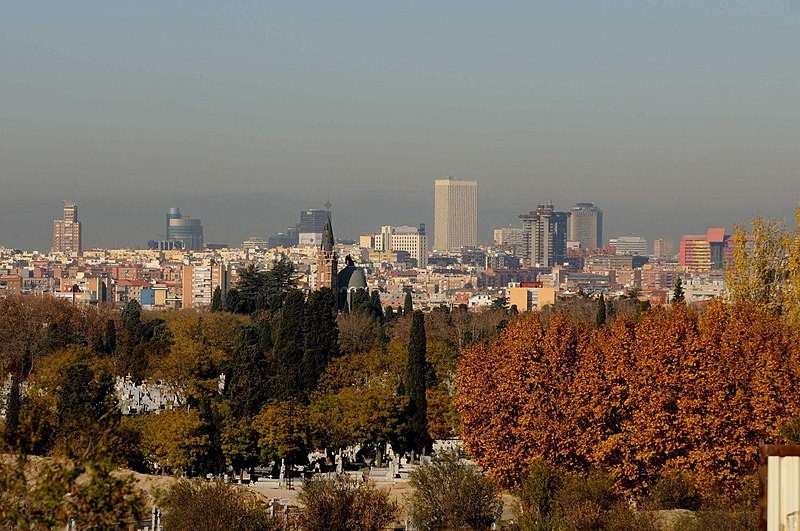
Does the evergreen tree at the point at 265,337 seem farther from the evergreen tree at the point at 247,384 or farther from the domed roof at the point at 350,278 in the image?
the domed roof at the point at 350,278

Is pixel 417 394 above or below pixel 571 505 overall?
above

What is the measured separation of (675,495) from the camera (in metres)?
23.1

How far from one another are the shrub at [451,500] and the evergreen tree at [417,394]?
11668 mm

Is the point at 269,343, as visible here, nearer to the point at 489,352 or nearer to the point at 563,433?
the point at 489,352

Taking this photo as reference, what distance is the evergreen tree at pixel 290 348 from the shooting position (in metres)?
34.8

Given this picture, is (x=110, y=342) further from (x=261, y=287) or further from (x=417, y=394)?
(x=261, y=287)

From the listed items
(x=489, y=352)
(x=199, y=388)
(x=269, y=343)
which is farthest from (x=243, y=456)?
(x=269, y=343)

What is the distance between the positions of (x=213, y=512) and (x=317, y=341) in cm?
2248

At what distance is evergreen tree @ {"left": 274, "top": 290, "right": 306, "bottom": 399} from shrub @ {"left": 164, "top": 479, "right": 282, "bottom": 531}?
44.7 feet

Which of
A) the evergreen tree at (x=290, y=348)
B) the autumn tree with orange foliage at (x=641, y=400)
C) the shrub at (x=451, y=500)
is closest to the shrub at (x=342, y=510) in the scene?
the shrub at (x=451, y=500)

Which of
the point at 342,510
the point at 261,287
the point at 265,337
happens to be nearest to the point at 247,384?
the point at 342,510

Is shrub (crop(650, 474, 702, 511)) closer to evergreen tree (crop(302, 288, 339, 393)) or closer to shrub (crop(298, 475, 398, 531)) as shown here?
shrub (crop(298, 475, 398, 531))

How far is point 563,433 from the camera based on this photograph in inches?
990

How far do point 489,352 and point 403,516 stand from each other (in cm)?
504
